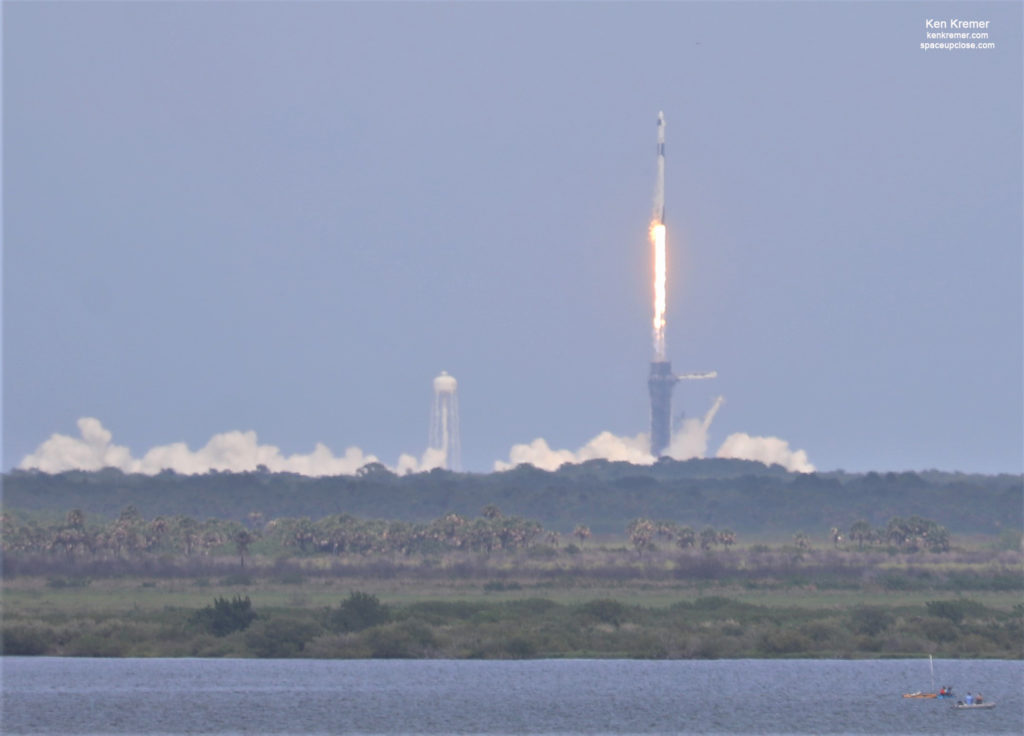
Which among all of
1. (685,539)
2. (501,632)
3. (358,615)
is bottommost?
(501,632)

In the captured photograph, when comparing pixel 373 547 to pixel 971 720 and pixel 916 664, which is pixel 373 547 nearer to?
pixel 916 664

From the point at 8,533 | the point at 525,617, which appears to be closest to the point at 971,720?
the point at 525,617

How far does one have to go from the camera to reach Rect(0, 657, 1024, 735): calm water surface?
75.2m

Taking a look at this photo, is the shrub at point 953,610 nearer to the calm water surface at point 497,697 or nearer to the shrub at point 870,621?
the shrub at point 870,621

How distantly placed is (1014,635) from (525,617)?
2925 cm

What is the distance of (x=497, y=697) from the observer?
271 ft

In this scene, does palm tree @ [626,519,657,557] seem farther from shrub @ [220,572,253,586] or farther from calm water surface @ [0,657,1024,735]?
calm water surface @ [0,657,1024,735]

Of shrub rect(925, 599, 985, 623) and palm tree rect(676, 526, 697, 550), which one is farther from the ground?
palm tree rect(676, 526, 697, 550)

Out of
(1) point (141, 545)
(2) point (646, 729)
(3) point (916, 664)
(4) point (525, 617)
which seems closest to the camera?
(2) point (646, 729)

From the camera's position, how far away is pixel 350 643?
95562 millimetres

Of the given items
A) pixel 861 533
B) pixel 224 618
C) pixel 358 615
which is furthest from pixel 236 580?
pixel 861 533

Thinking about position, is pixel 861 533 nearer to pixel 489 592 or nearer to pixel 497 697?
pixel 489 592

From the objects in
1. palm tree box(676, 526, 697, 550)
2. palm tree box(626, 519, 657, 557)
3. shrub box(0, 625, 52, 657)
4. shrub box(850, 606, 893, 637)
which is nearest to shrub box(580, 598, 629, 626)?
shrub box(850, 606, 893, 637)

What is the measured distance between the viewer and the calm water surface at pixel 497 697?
75.2 metres
